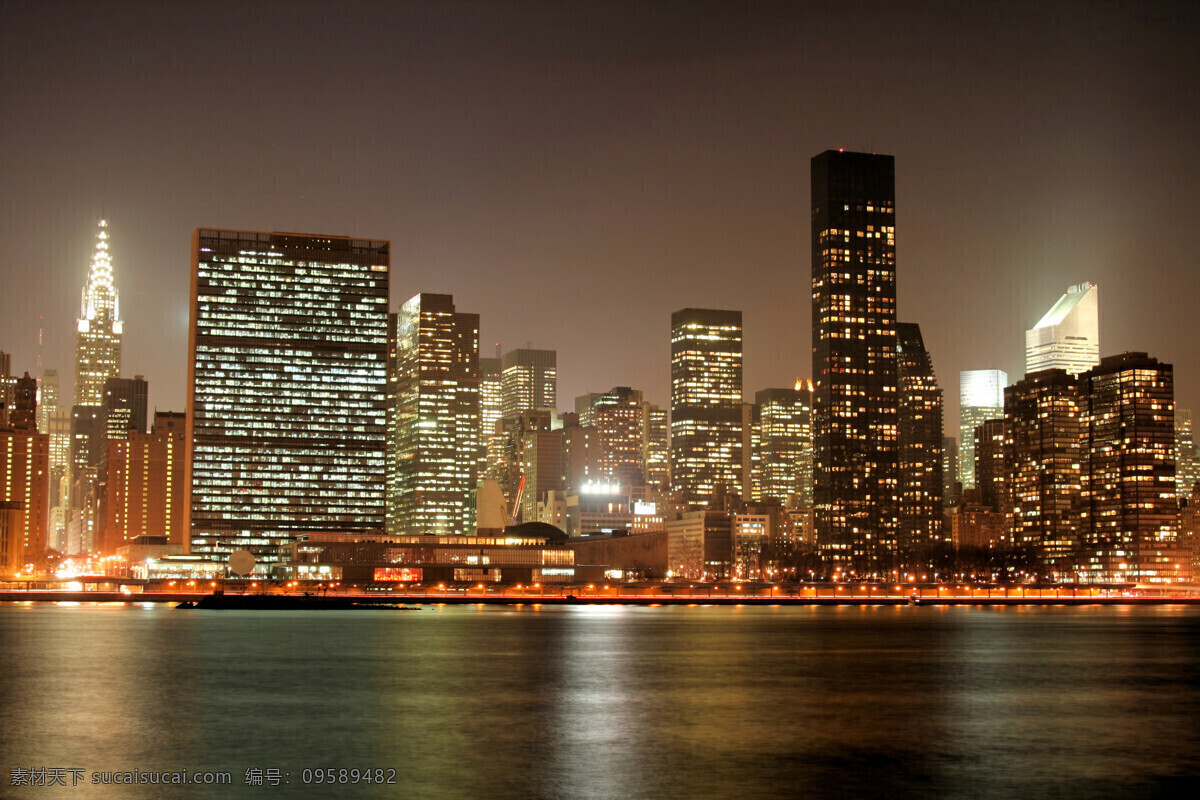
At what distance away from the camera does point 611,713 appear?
62.4m

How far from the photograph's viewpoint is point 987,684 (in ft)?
265

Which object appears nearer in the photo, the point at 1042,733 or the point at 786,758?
the point at 786,758

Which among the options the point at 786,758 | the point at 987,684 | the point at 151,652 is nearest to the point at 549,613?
the point at 151,652

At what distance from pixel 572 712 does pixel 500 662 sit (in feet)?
93.7

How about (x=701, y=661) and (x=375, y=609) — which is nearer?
(x=701, y=661)

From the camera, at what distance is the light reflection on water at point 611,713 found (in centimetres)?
4572

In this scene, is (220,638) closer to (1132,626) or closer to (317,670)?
(317,670)

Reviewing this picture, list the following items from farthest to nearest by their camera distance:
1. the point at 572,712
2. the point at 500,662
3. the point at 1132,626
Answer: the point at 1132,626 → the point at 500,662 → the point at 572,712

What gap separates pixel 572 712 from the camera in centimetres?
6294

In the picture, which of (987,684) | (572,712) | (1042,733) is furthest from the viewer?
(987,684)

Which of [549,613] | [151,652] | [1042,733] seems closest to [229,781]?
[1042,733]

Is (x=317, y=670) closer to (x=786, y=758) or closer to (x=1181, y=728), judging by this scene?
(x=786, y=758)

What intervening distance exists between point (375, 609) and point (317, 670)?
112 metres

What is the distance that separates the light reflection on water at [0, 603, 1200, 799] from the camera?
45.7 meters
